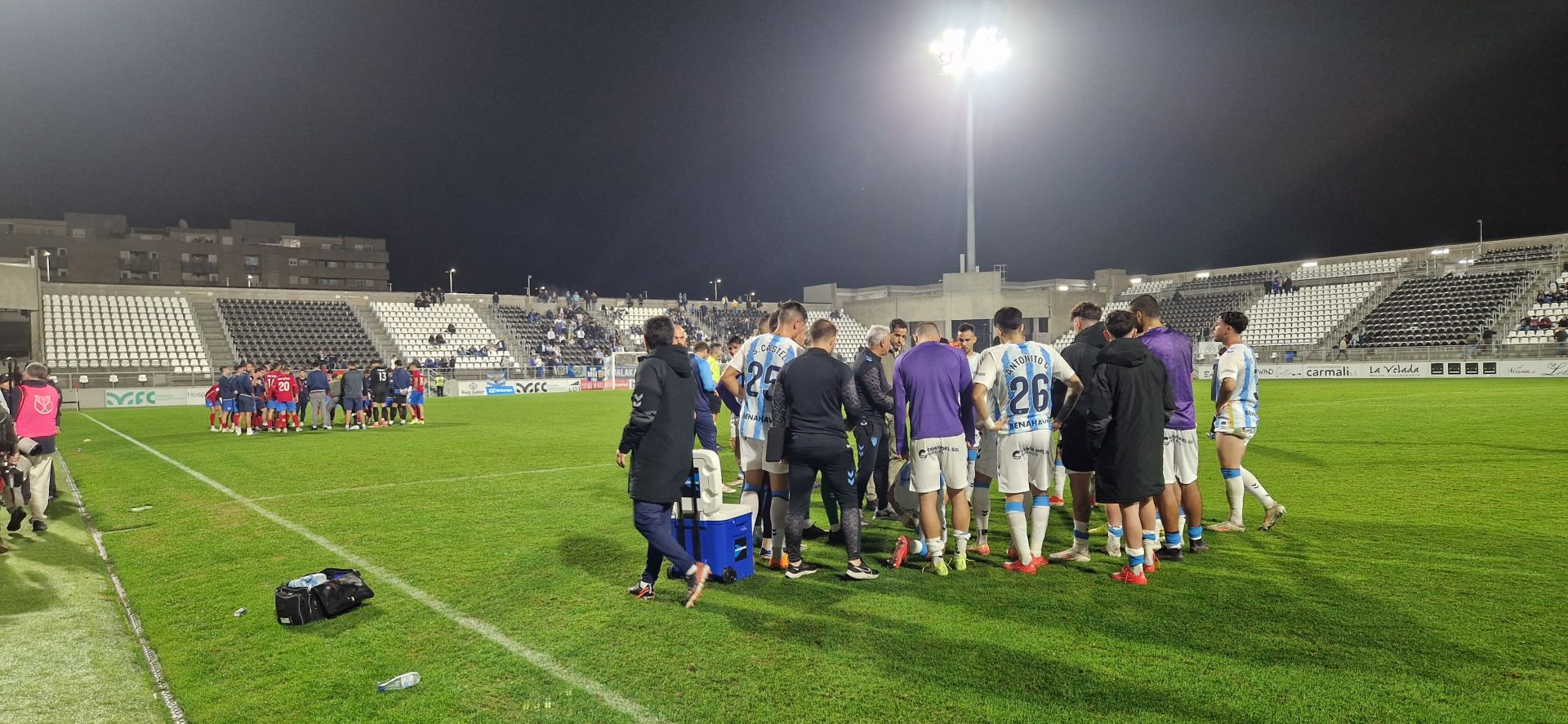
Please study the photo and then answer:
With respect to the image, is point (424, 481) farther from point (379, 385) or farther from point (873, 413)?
point (379, 385)

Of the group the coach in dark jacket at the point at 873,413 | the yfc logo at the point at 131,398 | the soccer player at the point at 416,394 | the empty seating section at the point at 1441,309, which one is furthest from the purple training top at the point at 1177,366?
the empty seating section at the point at 1441,309

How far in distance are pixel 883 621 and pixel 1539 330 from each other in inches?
1867

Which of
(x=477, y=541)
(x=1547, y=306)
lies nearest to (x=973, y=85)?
(x=1547, y=306)

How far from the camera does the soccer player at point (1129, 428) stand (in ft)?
19.3

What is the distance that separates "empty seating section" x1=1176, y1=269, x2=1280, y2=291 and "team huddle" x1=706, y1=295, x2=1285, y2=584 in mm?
55814

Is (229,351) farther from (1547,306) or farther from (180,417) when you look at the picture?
(1547,306)

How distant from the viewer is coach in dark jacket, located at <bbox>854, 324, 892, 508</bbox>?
6.12m

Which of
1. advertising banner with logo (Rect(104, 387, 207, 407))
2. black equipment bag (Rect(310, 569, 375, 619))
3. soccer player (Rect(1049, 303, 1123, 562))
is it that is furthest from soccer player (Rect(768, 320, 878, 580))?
advertising banner with logo (Rect(104, 387, 207, 407))

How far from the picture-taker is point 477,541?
741cm

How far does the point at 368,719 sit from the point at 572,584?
2.23 metres

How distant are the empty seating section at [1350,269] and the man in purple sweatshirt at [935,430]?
55.5m

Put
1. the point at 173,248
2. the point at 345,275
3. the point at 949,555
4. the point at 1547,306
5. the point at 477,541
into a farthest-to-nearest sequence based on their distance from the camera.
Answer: the point at 345,275, the point at 173,248, the point at 1547,306, the point at 477,541, the point at 949,555

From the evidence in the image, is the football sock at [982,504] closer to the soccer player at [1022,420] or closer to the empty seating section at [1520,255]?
the soccer player at [1022,420]

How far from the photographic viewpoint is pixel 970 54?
33.7 metres
